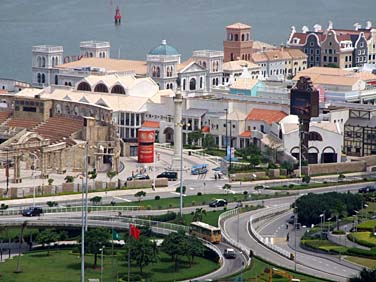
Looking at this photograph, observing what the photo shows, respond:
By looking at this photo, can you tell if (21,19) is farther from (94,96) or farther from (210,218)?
(210,218)

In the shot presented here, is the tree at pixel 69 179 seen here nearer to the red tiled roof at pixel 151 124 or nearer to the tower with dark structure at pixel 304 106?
the tower with dark structure at pixel 304 106

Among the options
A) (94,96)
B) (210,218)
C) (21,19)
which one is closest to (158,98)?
(94,96)

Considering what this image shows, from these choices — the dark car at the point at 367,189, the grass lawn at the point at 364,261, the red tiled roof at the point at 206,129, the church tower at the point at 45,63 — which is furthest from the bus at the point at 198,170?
the church tower at the point at 45,63

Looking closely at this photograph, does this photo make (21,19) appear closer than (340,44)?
No

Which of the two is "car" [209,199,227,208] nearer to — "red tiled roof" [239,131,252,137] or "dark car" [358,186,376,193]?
"dark car" [358,186,376,193]

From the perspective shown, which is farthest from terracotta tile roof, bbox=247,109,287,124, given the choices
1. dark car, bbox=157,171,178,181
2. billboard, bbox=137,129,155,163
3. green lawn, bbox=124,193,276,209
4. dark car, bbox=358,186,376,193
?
green lawn, bbox=124,193,276,209

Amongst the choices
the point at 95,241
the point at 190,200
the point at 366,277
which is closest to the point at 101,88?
the point at 190,200
